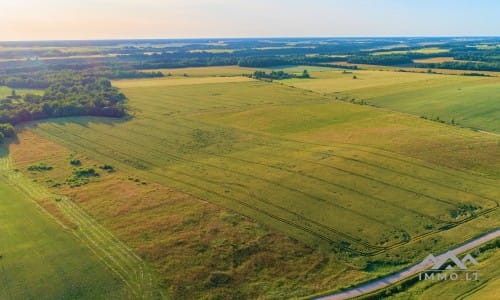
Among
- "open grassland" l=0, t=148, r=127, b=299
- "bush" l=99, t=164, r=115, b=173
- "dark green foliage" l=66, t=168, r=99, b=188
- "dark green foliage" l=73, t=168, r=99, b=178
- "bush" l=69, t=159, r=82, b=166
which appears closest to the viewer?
"open grassland" l=0, t=148, r=127, b=299

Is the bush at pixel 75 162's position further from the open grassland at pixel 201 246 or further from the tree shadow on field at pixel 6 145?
the tree shadow on field at pixel 6 145

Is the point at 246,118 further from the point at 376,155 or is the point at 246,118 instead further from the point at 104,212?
the point at 104,212

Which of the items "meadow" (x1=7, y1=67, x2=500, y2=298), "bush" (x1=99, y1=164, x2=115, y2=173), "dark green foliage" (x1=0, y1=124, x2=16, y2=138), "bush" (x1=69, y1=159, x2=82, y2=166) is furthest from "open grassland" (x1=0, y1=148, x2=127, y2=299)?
"dark green foliage" (x1=0, y1=124, x2=16, y2=138)

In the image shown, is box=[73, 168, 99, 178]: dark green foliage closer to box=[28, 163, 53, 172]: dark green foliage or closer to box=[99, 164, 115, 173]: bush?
box=[99, 164, 115, 173]: bush

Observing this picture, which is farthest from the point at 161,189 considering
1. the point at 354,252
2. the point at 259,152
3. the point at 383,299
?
the point at 383,299

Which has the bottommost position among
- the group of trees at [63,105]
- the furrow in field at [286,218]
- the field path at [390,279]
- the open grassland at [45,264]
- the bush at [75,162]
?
the field path at [390,279]

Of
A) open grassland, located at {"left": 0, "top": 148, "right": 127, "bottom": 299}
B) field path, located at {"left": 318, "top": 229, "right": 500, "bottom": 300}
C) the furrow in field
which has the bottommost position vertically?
→ field path, located at {"left": 318, "top": 229, "right": 500, "bottom": 300}

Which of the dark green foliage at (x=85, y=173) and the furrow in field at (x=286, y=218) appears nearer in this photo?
the furrow in field at (x=286, y=218)

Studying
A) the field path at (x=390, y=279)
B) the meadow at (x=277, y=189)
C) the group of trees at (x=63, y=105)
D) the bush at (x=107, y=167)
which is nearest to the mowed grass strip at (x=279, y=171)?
the meadow at (x=277, y=189)
